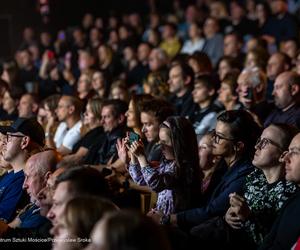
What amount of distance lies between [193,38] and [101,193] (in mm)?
7587

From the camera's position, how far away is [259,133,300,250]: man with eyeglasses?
3.32 meters

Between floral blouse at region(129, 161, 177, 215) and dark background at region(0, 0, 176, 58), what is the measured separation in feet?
26.8

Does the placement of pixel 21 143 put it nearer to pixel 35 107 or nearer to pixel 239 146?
pixel 239 146

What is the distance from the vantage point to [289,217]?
3.35 m

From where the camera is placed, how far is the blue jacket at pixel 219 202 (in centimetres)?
389

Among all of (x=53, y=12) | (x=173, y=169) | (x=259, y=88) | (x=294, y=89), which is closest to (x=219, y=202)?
(x=173, y=169)

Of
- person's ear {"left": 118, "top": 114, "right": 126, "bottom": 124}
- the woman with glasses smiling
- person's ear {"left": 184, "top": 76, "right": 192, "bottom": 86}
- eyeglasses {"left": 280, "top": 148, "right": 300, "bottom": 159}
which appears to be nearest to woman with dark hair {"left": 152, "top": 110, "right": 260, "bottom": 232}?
the woman with glasses smiling

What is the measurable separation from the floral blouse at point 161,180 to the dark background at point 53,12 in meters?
8.16

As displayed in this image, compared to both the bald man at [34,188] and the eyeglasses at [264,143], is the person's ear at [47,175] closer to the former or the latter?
the bald man at [34,188]

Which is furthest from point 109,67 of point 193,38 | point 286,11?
point 286,11

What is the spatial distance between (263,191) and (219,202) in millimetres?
274

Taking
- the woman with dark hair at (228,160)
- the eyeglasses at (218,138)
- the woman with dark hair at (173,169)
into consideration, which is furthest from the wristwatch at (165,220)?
the eyeglasses at (218,138)

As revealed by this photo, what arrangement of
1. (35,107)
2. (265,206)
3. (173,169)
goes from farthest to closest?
(35,107)
(173,169)
(265,206)

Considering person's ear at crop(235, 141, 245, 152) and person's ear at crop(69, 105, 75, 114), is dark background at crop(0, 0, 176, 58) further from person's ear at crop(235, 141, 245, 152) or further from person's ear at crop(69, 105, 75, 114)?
person's ear at crop(235, 141, 245, 152)
